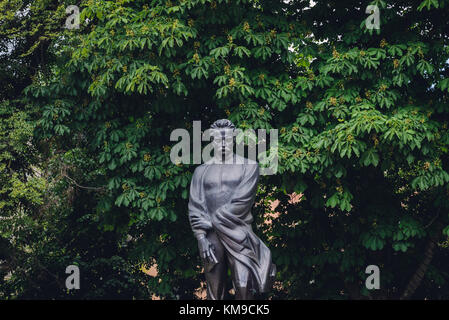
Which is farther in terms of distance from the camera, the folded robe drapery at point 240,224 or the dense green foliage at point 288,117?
the dense green foliage at point 288,117

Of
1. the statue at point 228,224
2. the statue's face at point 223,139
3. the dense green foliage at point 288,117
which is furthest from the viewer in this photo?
the dense green foliage at point 288,117

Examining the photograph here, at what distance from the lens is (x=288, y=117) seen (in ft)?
31.9

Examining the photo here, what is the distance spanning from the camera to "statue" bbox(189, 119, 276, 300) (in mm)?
6434

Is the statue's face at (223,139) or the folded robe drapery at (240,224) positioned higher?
the statue's face at (223,139)

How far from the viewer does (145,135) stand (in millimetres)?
9812

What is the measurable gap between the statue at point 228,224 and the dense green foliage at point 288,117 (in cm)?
206

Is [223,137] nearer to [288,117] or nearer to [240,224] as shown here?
[240,224]

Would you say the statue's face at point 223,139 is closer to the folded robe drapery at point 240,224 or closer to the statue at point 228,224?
the statue at point 228,224

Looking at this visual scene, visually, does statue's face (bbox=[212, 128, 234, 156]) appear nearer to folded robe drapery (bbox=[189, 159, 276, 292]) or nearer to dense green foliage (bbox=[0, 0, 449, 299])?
folded robe drapery (bbox=[189, 159, 276, 292])

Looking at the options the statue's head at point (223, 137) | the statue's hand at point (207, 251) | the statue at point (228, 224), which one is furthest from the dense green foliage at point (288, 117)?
the statue's hand at point (207, 251)

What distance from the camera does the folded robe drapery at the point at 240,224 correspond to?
254 inches

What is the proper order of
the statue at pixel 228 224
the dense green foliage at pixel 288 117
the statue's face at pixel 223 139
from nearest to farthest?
1. the statue at pixel 228 224
2. the statue's face at pixel 223 139
3. the dense green foliage at pixel 288 117
